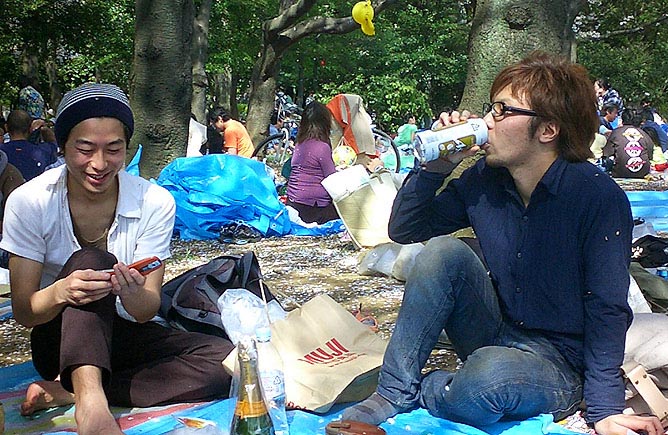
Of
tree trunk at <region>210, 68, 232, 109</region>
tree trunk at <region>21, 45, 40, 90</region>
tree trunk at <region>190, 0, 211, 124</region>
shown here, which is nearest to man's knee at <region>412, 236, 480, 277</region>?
tree trunk at <region>190, 0, 211, 124</region>

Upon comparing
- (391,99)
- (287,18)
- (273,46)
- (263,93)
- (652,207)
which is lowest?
(652,207)

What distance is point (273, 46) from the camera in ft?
41.7

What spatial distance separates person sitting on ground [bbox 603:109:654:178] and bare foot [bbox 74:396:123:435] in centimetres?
951

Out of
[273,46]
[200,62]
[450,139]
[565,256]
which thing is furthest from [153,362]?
[200,62]

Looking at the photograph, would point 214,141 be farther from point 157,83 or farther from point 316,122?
point 316,122

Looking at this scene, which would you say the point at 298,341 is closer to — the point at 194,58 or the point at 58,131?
the point at 58,131

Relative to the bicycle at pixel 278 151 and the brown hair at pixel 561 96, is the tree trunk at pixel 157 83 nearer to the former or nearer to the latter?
the bicycle at pixel 278 151

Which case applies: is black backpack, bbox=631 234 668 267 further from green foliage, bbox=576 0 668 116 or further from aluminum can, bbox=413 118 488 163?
green foliage, bbox=576 0 668 116

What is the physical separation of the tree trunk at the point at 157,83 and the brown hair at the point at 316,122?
1415 millimetres

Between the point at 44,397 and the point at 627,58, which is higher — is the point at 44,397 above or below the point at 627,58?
below

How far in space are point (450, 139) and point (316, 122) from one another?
15.2ft

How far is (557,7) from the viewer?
14.7 feet

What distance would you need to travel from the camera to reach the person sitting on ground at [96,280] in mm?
2166

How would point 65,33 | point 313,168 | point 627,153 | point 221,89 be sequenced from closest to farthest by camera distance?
point 313,168 < point 627,153 < point 65,33 < point 221,89
